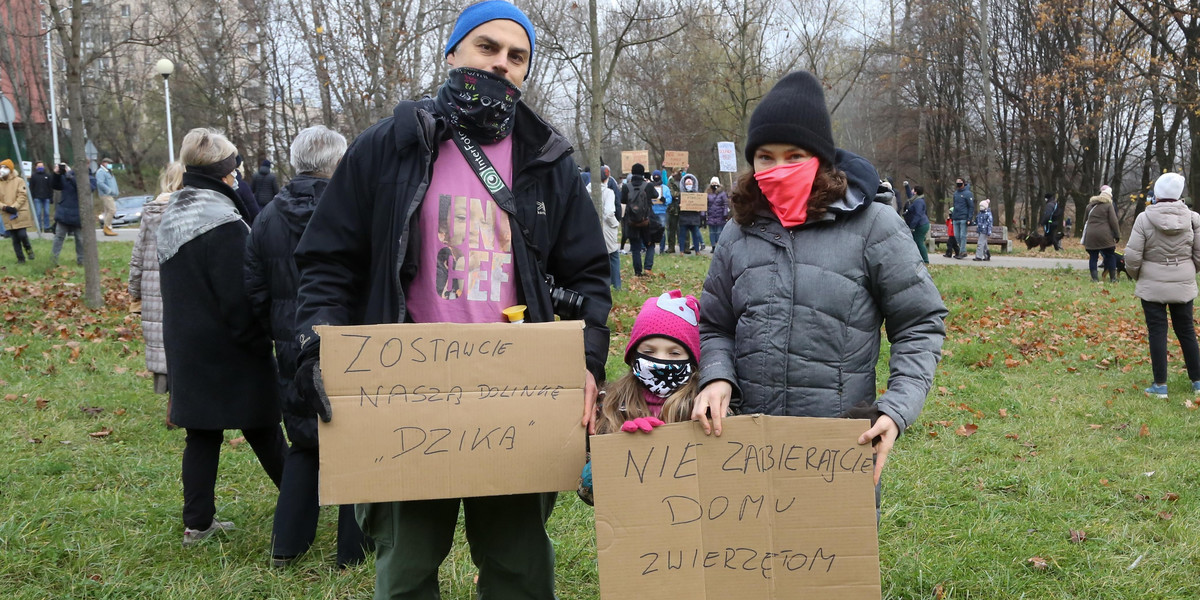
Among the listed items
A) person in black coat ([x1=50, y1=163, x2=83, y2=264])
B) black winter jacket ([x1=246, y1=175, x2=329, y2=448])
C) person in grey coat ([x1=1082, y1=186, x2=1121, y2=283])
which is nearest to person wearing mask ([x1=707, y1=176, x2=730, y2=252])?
person in grey coat ([x1=1082, y1=186, x2=1121, y2=283])

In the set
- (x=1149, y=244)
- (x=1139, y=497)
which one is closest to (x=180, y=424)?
(x=1139, y=497)

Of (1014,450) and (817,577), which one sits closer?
(817,577)

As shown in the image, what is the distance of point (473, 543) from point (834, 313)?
1.25 meters

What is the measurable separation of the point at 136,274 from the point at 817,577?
473 centimetres

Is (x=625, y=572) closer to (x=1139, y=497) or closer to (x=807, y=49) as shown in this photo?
(x=1139, y=497)

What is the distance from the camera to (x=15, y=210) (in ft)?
46.0

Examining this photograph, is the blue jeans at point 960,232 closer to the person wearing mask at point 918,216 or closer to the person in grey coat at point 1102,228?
the person wearing mask at point 918,216

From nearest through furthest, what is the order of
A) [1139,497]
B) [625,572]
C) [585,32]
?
[625,572] → [1139,497] → [585,32]

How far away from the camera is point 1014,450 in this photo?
19.0 feet

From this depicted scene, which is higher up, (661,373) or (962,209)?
(962,209)

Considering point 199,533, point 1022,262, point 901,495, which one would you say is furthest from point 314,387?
point 1022,262

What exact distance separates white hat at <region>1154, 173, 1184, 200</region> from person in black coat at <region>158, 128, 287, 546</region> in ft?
25.6

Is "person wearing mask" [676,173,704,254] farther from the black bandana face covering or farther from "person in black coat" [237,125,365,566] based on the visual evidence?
the black bandana face covering

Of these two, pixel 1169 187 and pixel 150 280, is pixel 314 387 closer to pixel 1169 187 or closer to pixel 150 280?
pixel 150 280
